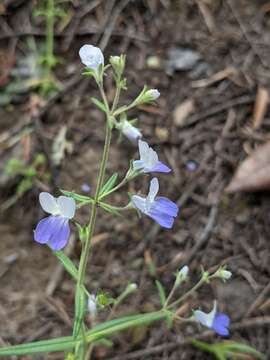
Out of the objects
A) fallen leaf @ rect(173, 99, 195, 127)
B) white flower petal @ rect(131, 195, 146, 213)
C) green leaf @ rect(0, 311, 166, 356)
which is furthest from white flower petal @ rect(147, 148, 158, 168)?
fallen leaf @ rect(173, 99, 195, 127)

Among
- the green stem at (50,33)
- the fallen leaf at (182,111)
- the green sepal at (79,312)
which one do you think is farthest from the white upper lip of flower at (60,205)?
the green stem at (50,33)

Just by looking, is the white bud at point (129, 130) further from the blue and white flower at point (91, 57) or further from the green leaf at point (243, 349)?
the green leaf at point (243, 349)

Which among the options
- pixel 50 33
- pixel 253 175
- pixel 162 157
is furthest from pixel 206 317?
pixel 50 33

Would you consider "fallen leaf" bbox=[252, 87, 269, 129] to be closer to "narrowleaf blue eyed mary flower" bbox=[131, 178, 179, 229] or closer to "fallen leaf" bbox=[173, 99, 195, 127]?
"fallen leaf" bbox=[173, 99, 195, 127]

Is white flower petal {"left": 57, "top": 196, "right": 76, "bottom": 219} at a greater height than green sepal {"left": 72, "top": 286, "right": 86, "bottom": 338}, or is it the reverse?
white flower petal {"left": 57, "top": 196, "right": 76, "bottom": 219}

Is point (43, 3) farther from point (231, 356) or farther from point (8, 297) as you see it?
point (231, 356)

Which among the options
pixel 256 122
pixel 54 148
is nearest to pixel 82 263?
pixel 54 148
